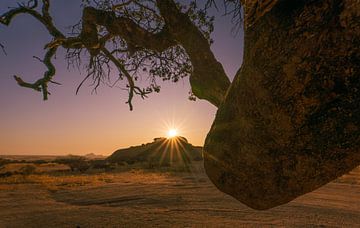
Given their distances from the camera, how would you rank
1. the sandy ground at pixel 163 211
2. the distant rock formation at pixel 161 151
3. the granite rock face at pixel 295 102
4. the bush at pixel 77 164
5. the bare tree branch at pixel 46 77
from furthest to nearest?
the distant rock formation at pixel 161 151 → the bush at pixel 77 164 → the sandy ground at pixel 163 211 → the bare tree branch at pixel 46 77 → the granite rock face at pixel 295 102

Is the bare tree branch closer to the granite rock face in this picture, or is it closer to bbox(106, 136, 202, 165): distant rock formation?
the granite rock face

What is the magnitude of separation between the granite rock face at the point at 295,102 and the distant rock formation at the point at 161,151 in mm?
32445

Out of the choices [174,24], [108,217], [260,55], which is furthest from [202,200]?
[260,55]

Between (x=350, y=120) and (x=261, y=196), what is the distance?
891 millimetres

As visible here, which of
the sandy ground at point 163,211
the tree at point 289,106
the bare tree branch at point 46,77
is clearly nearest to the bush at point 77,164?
the sandy ground at point 163,211

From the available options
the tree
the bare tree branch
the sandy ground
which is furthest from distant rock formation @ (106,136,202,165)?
the tree

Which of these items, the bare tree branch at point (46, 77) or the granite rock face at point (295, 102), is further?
the bare tree branch at point (46, 77)

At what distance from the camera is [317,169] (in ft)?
6.81

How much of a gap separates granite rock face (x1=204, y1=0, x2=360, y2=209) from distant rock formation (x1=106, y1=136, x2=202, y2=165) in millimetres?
32445

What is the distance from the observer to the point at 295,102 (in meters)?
1.92

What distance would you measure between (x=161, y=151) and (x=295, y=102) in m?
38.6

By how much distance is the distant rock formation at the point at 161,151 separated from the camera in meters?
36.4

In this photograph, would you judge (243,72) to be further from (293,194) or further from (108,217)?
(108,217)

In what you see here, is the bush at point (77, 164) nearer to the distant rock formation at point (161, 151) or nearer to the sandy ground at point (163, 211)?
the distant rock formation at point (161, 151)
